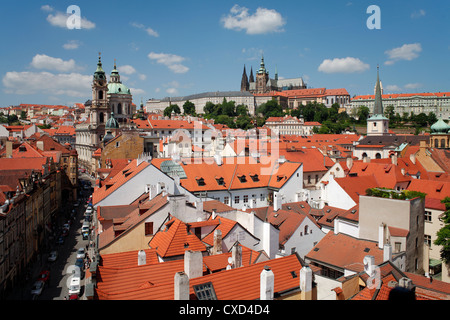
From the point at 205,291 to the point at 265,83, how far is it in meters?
164

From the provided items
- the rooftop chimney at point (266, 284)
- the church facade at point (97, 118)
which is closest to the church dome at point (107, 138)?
the church facade at point (97, 118)

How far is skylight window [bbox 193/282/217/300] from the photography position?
928 cm

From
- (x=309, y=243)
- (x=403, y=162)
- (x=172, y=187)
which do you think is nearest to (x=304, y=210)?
(x=309, y=243)

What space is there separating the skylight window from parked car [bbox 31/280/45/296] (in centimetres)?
1398

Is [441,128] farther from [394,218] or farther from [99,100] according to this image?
[99,100]

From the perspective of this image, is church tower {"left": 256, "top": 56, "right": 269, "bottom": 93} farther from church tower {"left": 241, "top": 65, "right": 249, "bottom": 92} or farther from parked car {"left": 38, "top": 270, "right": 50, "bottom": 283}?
parked car {"left": 38, "top": 270, "right": 50, "bottom": 283}

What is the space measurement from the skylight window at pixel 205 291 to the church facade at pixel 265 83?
162679 mm

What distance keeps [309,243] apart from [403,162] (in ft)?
63.8

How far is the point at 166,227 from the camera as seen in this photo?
1602 cm

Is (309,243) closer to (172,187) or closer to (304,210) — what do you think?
(304,210)

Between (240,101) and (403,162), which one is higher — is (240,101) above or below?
above

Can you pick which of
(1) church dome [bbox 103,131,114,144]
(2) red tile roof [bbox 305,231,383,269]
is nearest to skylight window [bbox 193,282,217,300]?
(2) red tile roof [bbox 305,231,383,269]

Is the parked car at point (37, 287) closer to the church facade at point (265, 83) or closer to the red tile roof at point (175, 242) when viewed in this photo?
the red tile roof at point (175, 242)

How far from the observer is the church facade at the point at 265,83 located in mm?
168375
